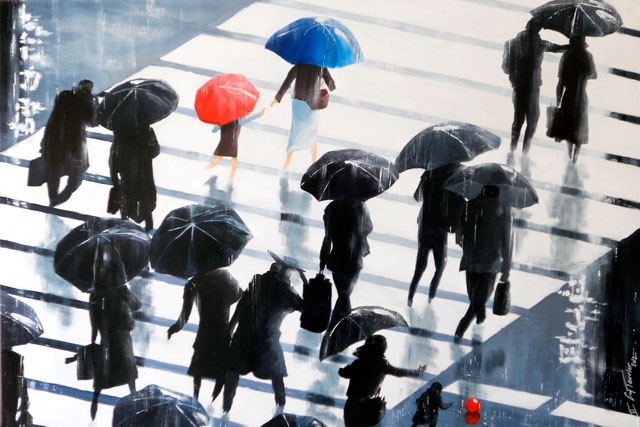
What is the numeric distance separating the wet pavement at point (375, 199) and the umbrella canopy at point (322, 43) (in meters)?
0.04

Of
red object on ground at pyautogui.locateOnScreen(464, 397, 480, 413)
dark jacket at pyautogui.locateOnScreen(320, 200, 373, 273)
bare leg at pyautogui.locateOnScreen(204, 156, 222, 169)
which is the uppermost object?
bare leg at pyautogui.locateOnScreen(204, 156, 222, 169)

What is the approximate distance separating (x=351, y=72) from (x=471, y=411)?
54.6 inches

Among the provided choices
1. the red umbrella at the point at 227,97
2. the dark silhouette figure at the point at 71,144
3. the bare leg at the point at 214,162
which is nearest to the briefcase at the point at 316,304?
the bare leg at the point at 214,162

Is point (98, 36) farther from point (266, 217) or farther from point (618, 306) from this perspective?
point (618, 306)

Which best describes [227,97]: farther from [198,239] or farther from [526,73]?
[526,73]

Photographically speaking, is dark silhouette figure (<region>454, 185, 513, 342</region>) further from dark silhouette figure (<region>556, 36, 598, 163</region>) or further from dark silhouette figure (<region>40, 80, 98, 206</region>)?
dark silhouette figure (<region>40, 80, 98, 206</region>)

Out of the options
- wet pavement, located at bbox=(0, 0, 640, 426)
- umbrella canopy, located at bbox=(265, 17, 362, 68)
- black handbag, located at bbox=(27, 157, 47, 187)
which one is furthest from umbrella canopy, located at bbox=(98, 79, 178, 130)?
umbrella canopy, located at bbox=(265, 17, 362, 68)

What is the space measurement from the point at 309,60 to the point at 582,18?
105 cm

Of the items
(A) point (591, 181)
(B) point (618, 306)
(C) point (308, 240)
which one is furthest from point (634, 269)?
(C) point (308, 240)

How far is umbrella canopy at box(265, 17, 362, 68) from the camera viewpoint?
332 cm

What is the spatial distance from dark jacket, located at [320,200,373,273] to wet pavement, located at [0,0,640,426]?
38 mm

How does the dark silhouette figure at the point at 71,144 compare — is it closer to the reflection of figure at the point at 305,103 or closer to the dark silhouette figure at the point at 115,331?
the dark silhouette figure at the point at 115,331

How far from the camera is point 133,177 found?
3.41m

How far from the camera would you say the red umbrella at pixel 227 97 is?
132 inches
